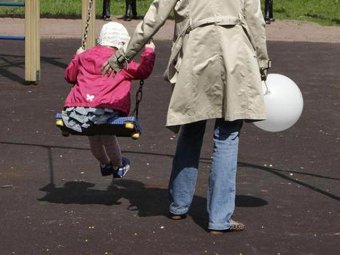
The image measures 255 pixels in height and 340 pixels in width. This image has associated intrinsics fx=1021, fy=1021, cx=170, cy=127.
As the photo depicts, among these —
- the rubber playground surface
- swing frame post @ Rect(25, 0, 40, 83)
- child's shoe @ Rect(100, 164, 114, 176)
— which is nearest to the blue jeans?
the rubber playground surface

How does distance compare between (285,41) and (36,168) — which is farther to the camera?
(285,41)

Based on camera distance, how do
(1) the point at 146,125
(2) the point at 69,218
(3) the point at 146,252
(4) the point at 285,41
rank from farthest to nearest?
(4) the point at 285,41
(1) the point at 146,125
(2) the point at 69,218
(3) the point at 146,252

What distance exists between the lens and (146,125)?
981 cm

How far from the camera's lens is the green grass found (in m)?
21.2

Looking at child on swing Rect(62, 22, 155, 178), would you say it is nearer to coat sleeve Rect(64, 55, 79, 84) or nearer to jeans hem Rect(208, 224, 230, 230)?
coat sleeve Rect(64, 55, 79, 84)

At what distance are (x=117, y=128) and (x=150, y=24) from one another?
0.78m

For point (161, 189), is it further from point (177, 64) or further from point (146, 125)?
point (146, 125)

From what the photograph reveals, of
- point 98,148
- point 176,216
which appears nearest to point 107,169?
point 98,148

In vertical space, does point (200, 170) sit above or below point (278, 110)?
below

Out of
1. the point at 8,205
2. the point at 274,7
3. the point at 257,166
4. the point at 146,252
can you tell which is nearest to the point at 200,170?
the point at 257,166

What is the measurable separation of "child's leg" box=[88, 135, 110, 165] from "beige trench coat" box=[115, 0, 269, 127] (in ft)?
3.72

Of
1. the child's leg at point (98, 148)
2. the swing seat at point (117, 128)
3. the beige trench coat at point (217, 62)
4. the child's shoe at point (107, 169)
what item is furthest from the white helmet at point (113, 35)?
the child's shoe at point (107, 169)

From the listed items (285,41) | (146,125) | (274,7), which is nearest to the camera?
(146,125)

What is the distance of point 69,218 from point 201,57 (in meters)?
1.37
